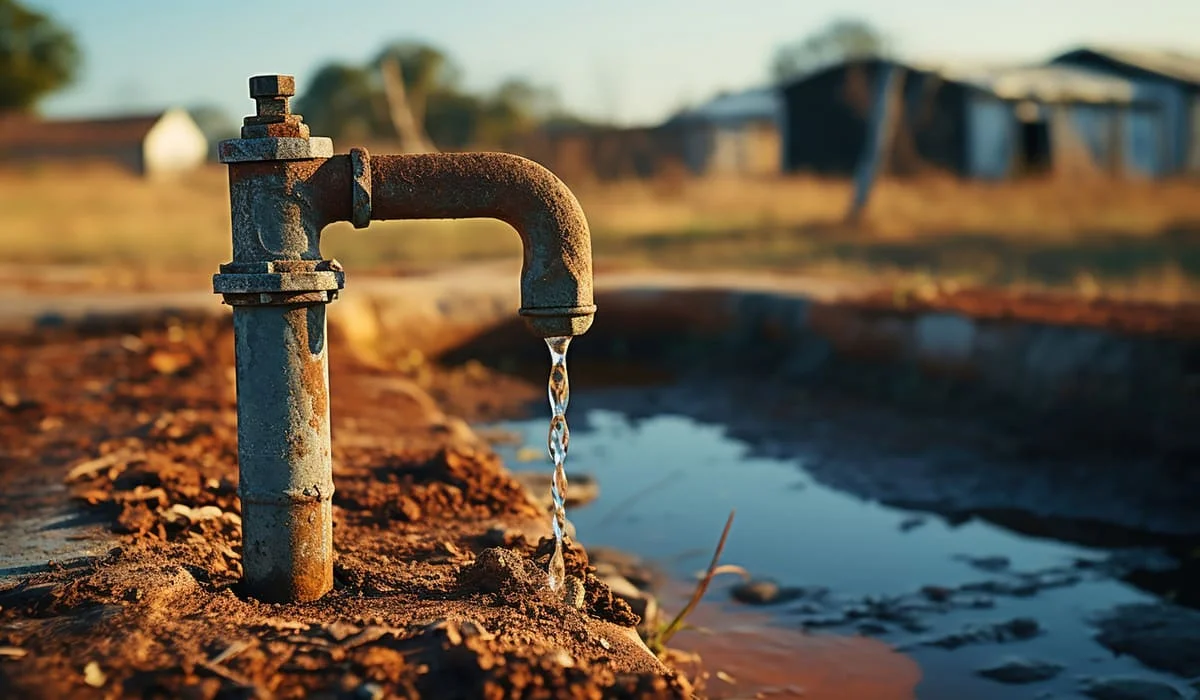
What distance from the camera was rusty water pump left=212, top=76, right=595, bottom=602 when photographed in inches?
106

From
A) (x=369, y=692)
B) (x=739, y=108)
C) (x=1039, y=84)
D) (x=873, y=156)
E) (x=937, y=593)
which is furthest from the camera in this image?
(x=739, y=108)

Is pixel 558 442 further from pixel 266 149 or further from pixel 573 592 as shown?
pixel 266 149

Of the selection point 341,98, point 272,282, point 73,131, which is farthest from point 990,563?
point 341,98

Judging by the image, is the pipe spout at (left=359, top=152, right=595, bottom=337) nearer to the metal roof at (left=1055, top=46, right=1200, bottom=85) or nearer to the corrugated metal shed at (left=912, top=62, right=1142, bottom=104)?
the corrugated metal shed at (left=912, top=62, right=1142, bottom=104)

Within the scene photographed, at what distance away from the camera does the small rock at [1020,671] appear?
13.0 feet

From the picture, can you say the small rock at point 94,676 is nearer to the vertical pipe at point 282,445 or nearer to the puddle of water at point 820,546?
the vertical pipe at point 282,445

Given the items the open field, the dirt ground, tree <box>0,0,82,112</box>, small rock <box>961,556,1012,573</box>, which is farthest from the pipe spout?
tree <box>0,0,82,112</box>

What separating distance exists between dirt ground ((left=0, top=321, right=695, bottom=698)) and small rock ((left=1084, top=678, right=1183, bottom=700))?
172cm

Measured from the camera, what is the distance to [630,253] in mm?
13273

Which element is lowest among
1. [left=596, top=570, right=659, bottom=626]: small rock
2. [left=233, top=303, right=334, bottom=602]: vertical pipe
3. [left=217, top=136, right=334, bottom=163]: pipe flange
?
[left=596, top=570, right=659, bottom=626]: small rock

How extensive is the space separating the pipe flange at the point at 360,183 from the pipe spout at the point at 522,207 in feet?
0.06

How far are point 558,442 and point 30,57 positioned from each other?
37.7m

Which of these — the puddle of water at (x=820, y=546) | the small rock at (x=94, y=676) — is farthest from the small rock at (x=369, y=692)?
the puddle of water at (x=820, y=546)

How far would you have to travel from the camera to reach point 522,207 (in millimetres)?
2855
